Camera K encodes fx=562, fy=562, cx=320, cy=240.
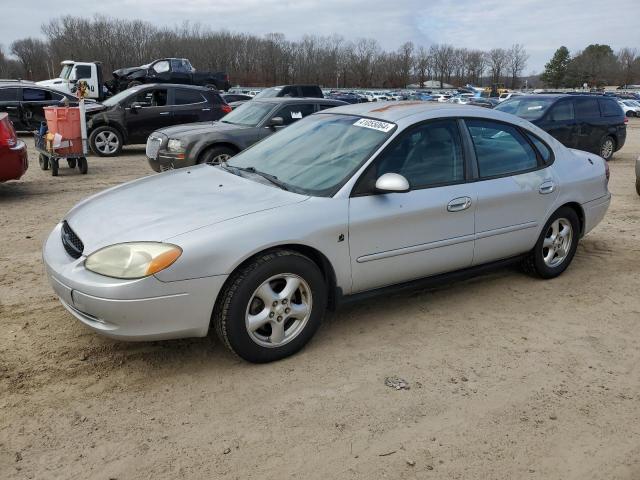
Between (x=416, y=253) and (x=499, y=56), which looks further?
(x=499, y=56)

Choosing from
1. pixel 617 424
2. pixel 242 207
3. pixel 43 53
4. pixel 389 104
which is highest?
pixel 43 53

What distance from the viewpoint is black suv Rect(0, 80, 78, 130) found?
1511 cm

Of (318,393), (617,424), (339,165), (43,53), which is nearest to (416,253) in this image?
(339,165)

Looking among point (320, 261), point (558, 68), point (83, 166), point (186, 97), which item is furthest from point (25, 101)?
point (558, 68)

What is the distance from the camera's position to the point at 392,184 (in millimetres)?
3531

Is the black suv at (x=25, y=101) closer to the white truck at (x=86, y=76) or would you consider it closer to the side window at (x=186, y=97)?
the side window at (x=186, y=97)

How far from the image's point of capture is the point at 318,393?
312 cm

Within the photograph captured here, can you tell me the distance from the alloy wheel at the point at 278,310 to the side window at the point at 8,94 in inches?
585

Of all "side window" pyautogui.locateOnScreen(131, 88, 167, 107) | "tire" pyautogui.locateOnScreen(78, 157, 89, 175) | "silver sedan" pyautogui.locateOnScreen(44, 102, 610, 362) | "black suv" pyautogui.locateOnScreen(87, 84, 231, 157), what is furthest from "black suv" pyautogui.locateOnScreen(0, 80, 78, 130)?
"silver sedan" pyautogui.locateOnScreen(44, 102, 610, 362)

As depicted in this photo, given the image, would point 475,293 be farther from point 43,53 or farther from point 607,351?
point 43,53

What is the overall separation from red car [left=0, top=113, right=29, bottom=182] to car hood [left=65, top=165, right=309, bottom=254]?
4438 millimetres

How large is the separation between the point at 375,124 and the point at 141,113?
10167 millimetres

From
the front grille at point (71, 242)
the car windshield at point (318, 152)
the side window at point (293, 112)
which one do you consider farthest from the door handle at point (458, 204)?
the side window at point (293, 112)

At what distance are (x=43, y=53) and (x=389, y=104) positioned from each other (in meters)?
97.8
